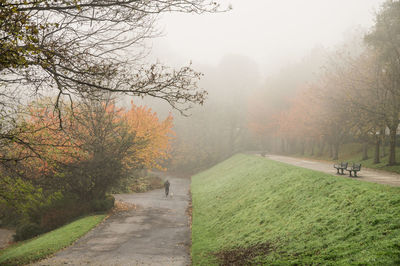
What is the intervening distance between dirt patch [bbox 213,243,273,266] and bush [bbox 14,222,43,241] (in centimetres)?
1375

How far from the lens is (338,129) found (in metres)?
35.8

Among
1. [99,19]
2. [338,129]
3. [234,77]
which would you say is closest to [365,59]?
[338,129]

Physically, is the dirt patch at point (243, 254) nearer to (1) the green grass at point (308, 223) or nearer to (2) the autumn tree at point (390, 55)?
(1) the green grass at point (308, 223)

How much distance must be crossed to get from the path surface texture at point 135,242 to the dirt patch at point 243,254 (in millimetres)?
1589

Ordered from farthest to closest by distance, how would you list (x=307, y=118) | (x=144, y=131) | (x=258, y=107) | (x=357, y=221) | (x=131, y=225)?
(x=258, y=107) → (x=307, y=118) → (x=144, y=131) → (x=131, y=225) → (x=357, y=221)

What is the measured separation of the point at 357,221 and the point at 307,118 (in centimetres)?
3194

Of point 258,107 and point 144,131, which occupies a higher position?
point 258,107

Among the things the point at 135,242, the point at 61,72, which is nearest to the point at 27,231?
the point at 135,242

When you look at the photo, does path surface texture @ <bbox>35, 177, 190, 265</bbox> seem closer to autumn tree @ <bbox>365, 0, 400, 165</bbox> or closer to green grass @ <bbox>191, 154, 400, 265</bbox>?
green grass @ <bbox>191, 154, 400, 265</bbox>

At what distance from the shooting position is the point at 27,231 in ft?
60.5

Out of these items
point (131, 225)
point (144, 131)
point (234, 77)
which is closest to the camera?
point (131, 225)

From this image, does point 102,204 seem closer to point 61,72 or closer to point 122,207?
point 122,207

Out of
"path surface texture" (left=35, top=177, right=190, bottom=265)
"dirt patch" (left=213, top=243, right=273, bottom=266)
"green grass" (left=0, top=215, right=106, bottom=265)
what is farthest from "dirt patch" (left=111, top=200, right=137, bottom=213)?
"dirt patch" (left=213, top=243, right=273, bottom=266)

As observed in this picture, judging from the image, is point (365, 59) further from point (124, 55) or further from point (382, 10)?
point (124, 55)
